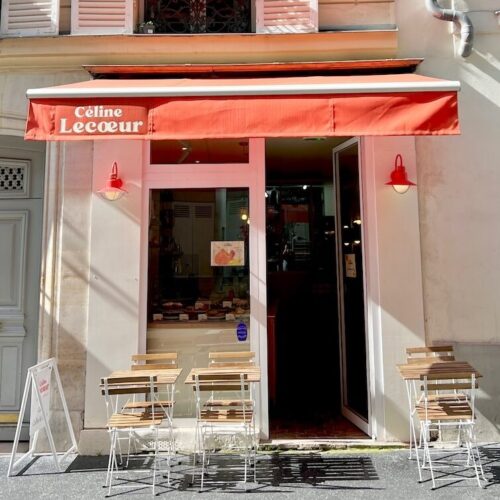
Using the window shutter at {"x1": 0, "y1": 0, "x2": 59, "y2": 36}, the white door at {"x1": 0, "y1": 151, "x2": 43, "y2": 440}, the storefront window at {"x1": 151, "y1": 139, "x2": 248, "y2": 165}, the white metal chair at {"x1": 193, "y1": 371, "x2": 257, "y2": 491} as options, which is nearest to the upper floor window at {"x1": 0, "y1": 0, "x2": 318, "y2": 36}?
the window shutter at {"x1": 0, "y1": 0, "x2": 59, "y2": 36}

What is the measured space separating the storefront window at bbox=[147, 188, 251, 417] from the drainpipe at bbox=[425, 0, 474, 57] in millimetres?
2792

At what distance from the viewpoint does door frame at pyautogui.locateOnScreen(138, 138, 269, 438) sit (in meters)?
4.63

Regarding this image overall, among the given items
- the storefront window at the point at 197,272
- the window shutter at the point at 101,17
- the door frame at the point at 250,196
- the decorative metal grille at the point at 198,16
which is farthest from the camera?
the decorative metal grille at the point at 198,16

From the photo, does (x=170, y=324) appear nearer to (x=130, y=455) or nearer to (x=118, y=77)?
(x=130, y=455)

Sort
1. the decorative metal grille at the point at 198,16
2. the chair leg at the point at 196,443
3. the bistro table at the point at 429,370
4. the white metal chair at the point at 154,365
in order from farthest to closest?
the decorative metal grille at the point at 198,16, the white metal chair at the point at 154,365, the chair leg at the point at 196,443, the bistro table at the point at 429,370

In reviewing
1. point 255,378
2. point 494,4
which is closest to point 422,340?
point 255,378

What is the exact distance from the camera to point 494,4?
4820mm

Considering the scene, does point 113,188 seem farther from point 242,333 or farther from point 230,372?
point 230,372

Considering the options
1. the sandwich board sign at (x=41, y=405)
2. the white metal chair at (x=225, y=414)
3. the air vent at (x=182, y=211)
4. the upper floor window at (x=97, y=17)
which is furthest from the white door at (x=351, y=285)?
the sandwich board sign at (x=41, y=405)

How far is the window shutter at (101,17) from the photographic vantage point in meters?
4.86

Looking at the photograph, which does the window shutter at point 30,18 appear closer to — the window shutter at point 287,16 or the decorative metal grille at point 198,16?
the decorative metal grille at point 198,16

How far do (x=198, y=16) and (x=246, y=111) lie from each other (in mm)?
2216

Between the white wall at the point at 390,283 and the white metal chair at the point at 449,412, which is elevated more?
the white wall at the point at 390,283

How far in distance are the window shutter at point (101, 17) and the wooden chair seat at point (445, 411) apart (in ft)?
16.0
